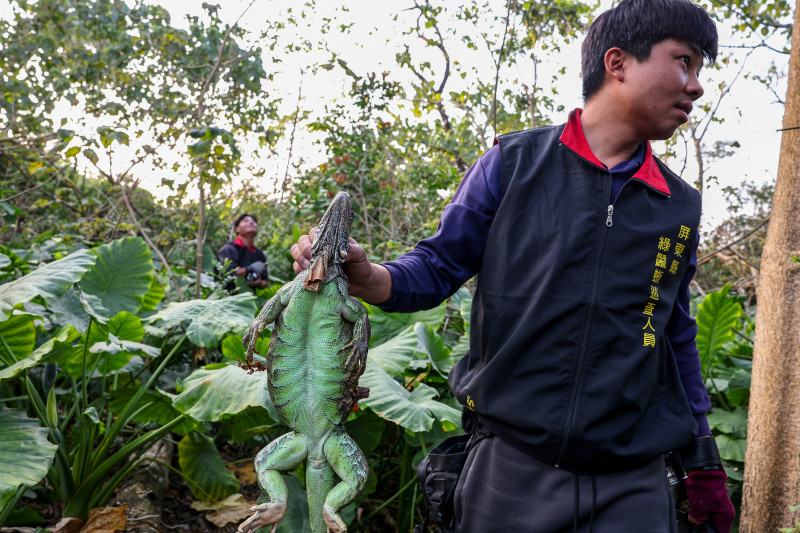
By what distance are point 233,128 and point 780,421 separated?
16.7 ft

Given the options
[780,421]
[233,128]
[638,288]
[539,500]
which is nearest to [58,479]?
[539,500]

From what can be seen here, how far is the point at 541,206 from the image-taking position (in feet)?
4.97

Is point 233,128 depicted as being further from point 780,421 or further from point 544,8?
point 780,421

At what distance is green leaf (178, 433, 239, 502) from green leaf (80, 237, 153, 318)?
3.31 ft

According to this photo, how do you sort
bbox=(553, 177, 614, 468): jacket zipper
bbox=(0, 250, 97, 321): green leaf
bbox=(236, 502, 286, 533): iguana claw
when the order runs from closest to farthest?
bbox=(236, 502, 286, 533): iguana claw → bbox=(553, 177, 614, 468): jacket zipper → bbox=(0, 250, 97, 321): green leaf

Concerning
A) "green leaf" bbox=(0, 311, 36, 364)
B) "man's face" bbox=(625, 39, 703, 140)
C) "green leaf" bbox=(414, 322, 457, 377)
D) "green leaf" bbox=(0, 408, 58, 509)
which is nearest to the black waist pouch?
"man's face" bbox=(625, 39, 703, 140)

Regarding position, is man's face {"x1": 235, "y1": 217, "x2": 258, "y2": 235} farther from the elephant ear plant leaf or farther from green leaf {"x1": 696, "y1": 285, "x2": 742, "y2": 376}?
green leaf {"x1": 696, "y1": 285, "x2": 742, "y2": 376}

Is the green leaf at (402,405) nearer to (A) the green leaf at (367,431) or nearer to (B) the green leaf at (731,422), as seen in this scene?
(A) the green leaf at (367,431)

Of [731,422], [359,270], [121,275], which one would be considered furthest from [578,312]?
[121,275]

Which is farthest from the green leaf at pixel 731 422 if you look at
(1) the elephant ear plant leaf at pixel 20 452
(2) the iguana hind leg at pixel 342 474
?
(1) the elephant ear plant leaf at pixel 20 452

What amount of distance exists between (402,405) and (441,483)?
75 cm

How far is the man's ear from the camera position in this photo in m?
1.52

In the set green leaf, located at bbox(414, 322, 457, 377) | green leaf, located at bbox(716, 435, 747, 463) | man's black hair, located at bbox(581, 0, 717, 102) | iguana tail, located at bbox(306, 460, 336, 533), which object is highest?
man's black hair, located at bbox(581, 0, 717, 102)

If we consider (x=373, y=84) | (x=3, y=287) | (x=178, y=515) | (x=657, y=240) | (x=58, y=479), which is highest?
(x=373, y=84)
